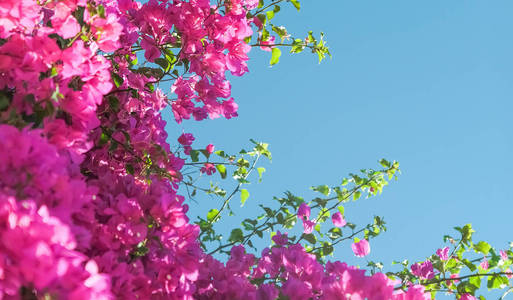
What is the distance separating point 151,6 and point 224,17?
34 centimetres

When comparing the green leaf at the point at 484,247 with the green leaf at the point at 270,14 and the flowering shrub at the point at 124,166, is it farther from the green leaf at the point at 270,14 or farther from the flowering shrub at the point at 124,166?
the green leaf at the point at 270,14

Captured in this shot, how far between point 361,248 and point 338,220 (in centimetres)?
60

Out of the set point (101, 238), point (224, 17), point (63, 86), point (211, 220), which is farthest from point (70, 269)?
point (211, 220)

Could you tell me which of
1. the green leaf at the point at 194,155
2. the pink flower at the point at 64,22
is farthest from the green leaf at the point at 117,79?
the green leaf at the point at 194,155

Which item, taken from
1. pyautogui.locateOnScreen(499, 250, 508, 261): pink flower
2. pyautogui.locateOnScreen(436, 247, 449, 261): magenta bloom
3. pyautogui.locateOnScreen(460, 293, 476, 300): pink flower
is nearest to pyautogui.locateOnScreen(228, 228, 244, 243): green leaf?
pyautogui.locateOnScreen(460, 293, 476, 300): pink flower

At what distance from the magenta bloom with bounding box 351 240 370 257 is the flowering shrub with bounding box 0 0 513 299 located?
0.01 m

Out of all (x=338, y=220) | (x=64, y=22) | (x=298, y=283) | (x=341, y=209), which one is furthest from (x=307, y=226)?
(x=64, y=22)

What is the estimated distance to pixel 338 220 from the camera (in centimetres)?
331

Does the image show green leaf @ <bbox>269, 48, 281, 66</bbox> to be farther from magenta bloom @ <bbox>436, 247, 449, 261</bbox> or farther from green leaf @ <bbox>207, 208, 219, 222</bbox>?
magenta bloom @ <bbox>436, 247, 449, 261</bbox>

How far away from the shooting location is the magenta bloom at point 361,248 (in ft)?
8.82

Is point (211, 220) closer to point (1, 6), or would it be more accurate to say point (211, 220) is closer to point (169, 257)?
point (169, 257)

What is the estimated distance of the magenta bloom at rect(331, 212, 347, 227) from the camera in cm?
330

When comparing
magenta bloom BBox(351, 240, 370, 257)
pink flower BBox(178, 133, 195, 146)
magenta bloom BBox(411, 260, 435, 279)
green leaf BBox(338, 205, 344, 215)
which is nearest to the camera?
magenta bloom BBox(351, 240, 370, 257)

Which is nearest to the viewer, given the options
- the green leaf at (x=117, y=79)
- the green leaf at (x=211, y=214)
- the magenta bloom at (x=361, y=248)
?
the green leaf at (x=117, y=79)
